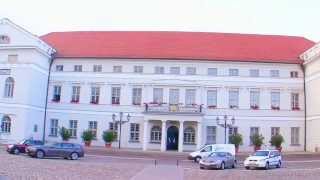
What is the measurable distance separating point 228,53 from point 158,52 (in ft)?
25.2

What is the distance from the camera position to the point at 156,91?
178ft

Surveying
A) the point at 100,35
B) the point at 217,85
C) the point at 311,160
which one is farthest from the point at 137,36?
the point at 311,160

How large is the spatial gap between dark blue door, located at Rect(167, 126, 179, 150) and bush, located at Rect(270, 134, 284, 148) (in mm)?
9948

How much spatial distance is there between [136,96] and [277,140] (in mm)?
15682

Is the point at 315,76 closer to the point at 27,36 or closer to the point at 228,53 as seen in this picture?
the point at 228,53

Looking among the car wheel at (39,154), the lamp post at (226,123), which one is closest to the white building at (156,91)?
the lamp post at (226,123)

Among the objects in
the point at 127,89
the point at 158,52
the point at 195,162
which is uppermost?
the point at 158,52

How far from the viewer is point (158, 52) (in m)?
54.7

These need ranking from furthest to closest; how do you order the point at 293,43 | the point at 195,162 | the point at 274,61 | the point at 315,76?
the point at 293,43
the point at 274,61
the point at 315,76
the point at 195,162

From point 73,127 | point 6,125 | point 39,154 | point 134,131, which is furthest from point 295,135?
point 6,125

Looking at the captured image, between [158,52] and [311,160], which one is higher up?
[158,52]

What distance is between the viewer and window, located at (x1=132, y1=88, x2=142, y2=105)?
54281 mm

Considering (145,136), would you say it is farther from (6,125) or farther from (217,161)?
(217,161)

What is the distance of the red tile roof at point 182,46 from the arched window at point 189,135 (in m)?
7.71
